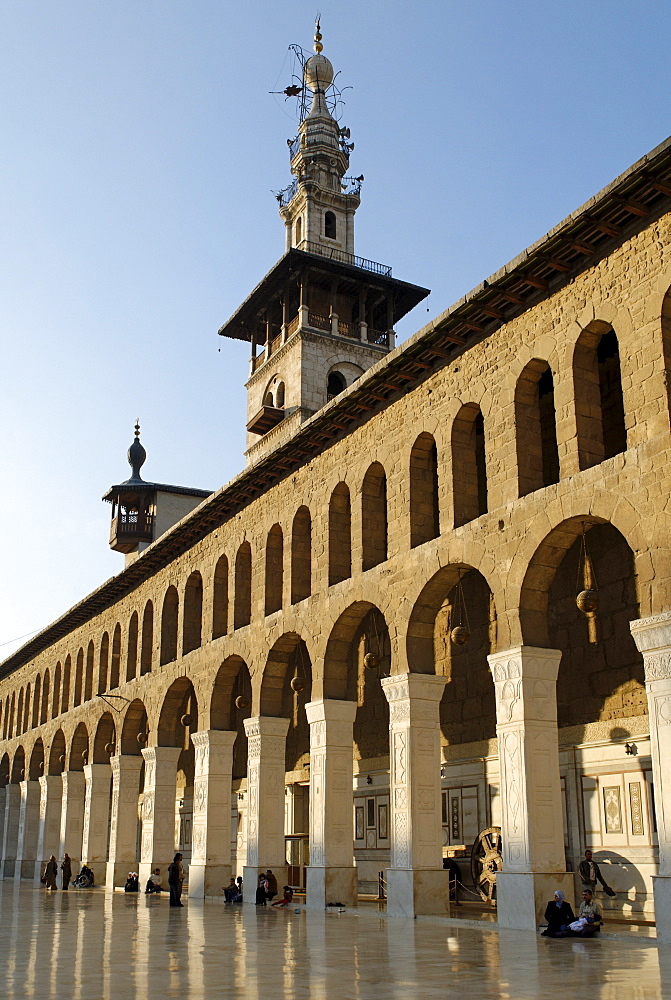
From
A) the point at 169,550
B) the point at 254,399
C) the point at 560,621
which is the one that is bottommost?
the point at 560,621

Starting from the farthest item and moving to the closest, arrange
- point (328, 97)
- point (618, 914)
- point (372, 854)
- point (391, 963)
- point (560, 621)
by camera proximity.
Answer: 1. point (328, 97)
2. point (372, 854)
3. point (560, 621)
4. point (618, 914)
5. point (391, 963)

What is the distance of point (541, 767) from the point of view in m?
15.2

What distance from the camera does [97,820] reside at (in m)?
33.6

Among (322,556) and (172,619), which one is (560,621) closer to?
(322,556)

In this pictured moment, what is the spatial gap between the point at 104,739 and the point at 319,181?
2841cm

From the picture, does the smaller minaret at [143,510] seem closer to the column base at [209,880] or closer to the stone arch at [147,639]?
the stone arch at [147,639]

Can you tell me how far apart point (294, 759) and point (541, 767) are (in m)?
13.6

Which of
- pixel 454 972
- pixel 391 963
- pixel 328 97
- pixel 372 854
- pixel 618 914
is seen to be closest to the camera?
pixel 454 972

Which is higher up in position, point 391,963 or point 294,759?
point 294,759

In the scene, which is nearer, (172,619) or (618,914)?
(618,914)

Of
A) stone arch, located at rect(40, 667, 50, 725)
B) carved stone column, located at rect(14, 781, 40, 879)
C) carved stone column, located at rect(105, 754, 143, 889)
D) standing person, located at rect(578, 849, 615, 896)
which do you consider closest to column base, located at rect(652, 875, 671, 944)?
standing person, located at rect(578, 849, 615, 896)

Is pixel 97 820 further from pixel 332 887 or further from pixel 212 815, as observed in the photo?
pixel 332 887

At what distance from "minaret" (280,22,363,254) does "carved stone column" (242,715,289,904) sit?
2845 cm

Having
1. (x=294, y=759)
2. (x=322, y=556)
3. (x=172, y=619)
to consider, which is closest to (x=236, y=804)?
(x=294, y=759)
